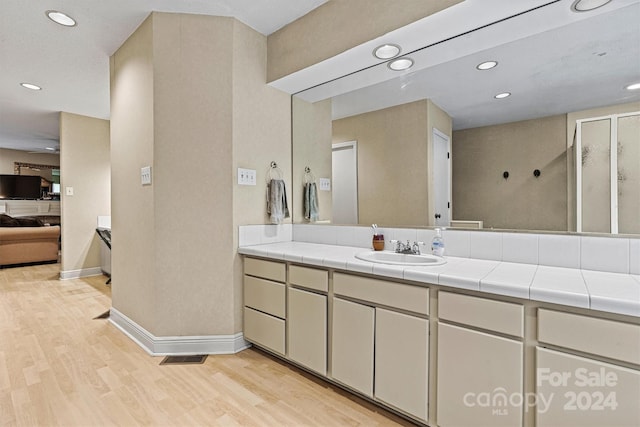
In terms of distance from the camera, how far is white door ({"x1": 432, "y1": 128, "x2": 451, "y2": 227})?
6.36 feet

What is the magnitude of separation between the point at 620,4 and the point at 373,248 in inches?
68.4

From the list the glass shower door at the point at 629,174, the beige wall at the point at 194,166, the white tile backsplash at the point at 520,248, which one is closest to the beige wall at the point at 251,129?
the beige wall at the point at 194,166

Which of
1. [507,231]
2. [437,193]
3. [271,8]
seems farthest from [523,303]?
[271,8]

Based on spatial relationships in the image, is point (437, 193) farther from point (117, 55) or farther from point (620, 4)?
point (117, 55)

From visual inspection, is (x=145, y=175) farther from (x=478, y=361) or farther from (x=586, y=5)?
(x=586, y=5)

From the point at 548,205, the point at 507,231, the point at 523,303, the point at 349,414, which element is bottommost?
the point at 349,414

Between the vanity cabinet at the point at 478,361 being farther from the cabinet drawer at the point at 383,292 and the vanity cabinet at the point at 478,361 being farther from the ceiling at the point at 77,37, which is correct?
the ceiling at the point at 77,37

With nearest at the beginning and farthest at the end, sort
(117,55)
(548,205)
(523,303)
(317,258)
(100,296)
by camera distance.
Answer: (523,303) → (548,205) → (317,258) → (117,55) → (100,296)

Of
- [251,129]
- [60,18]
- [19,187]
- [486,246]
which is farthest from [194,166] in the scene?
[19,187]

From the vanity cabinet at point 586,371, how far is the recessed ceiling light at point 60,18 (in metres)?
3.44

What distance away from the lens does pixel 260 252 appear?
6.98 feet

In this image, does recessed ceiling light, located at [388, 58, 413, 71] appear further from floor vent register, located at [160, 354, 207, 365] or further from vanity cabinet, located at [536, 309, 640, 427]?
floor vent register, located at [160, 354, 207, 365]

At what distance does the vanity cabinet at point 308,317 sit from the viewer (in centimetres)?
180

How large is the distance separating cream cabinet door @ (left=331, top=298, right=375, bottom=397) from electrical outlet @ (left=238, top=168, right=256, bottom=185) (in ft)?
3.76
